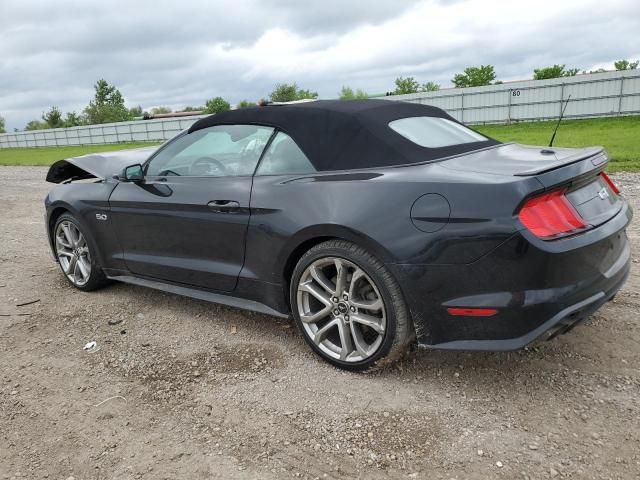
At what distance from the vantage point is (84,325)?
4.17m

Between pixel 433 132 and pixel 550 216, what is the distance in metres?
1.13

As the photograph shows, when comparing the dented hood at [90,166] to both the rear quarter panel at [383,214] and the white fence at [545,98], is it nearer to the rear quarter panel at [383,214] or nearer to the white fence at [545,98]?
the rear quarter panel at [383,214]

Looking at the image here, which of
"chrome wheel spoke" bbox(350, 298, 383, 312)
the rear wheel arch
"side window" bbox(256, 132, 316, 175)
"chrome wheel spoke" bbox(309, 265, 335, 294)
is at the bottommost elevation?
"chrome wheel spoke" bbox(350, 298, 383, 312)

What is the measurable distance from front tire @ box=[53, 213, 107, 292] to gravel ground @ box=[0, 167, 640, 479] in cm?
72

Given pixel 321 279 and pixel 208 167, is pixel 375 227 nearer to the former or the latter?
pixel 321 279

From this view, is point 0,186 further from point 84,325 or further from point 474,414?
point 474,414

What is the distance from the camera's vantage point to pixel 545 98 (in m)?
30.2

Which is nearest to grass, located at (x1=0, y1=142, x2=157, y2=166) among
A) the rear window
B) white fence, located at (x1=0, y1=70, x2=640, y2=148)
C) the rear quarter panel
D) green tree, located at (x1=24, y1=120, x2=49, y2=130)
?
white fence, located at (x1=0, y1=70, x2=640, y2=148)

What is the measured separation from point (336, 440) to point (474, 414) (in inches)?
27.8

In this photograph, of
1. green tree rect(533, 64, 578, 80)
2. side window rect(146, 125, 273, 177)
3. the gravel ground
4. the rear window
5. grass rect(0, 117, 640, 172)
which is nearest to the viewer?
the gravel ground

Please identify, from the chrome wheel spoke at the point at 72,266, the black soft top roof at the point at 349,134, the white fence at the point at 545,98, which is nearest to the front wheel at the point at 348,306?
the black soft top roof at the point at 349,134

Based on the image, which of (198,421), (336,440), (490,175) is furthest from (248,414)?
(490,175)

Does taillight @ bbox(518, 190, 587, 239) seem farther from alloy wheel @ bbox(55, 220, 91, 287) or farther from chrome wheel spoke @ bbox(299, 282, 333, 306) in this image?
alloy wheel @ bbox(55, 220, 91, 287)

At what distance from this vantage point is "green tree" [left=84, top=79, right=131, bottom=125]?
74.5m
